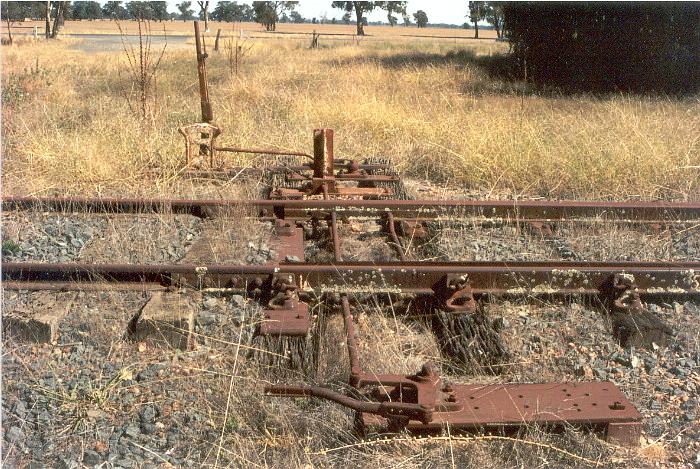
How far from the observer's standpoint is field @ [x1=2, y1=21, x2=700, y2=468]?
2955mm

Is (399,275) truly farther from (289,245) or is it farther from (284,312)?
(289,245)

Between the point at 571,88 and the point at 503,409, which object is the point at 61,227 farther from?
the point at 571,88

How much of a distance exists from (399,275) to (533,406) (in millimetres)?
1259

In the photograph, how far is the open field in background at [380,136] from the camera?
7270 mm

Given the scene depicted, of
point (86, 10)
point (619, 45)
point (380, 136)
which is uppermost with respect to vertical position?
point (86, 10)

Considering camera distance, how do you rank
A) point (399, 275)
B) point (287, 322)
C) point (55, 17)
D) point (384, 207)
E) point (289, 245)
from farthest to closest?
point (55, 17), point (384, 207), point (289, 245), point (399, 275), point (287, 322)

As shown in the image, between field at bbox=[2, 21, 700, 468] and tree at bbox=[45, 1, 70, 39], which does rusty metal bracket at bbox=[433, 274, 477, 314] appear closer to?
field at bbox=[2, 21, 700, 468]

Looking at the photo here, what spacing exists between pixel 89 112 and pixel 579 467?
32.5 feet

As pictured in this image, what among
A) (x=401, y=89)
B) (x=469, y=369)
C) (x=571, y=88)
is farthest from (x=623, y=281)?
(x=571, y=88)

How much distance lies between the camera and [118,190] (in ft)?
22.2

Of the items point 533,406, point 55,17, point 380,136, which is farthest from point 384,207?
point 55,17

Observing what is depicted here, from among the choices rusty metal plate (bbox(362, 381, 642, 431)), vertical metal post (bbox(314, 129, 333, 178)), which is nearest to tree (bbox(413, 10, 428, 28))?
vertical metal post (bbox(314, 129, 333, 178))

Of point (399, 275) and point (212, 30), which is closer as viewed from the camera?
point (399, 275)

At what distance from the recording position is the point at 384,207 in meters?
5.65
